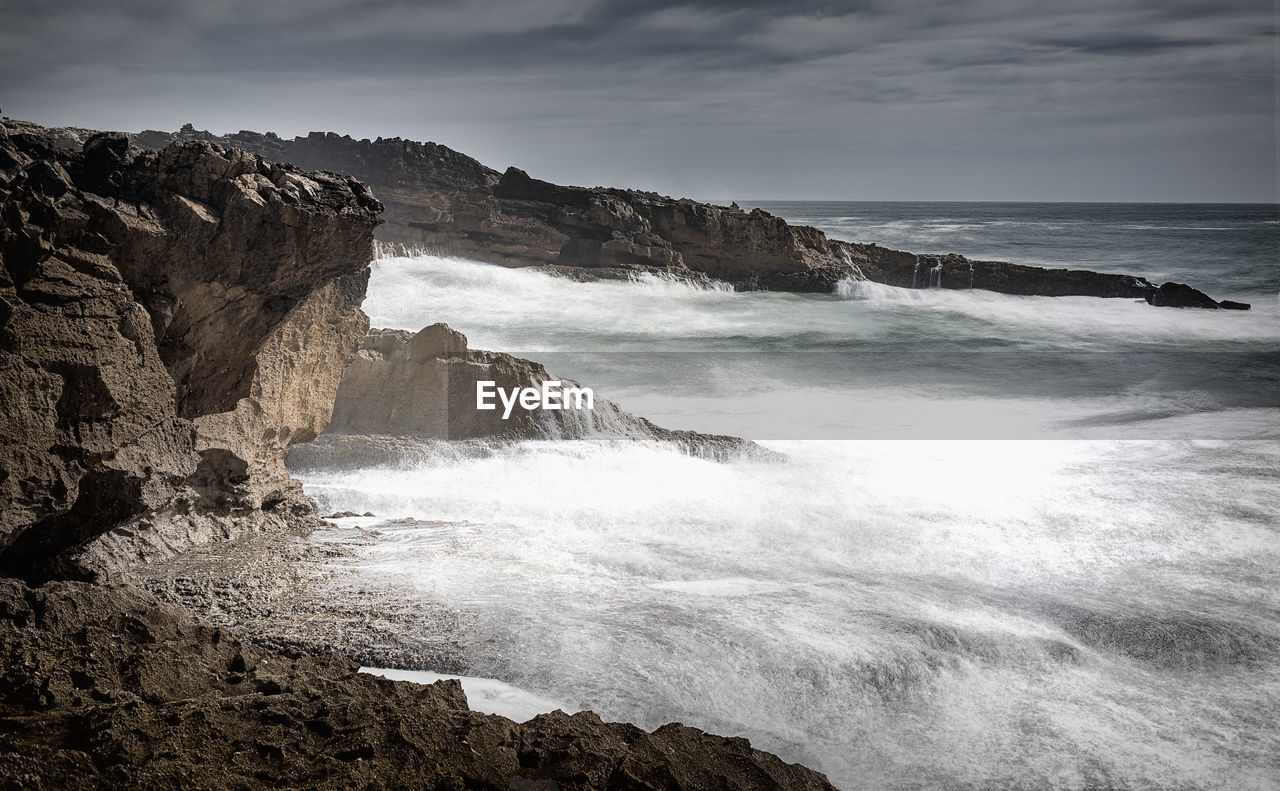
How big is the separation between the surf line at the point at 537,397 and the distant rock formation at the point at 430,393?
0.03 m

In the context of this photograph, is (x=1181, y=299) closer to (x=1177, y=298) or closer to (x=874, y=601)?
(x=1177, y=298)

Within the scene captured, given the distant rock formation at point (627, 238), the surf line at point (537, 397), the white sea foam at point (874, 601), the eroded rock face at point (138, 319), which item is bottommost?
the white sea foam at point (874, 601)

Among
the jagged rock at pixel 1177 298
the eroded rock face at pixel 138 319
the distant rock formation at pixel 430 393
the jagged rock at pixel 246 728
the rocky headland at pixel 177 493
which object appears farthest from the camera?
the jagged rock at pixel 1177 298

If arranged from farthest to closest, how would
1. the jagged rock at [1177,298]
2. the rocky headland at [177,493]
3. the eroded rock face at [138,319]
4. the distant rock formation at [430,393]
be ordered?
the jagged rock at [1177,298] → the distant rock formation at [430,393] → the eroded rock face at [138,319] → the rocky headland at [177,493]

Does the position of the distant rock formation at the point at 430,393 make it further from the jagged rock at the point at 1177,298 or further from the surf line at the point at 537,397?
the jagged rock at the point at 1177,298

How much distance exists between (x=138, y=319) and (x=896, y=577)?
335cm

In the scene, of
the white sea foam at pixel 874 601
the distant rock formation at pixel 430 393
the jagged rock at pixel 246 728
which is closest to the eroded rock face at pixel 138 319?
the jagged rock at pixel 246 728

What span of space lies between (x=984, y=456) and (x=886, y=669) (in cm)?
445

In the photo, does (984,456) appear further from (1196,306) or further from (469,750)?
(1196,306)

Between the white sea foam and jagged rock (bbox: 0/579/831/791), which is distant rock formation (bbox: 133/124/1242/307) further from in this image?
jagged rock (bbox: 0/579/831/791)

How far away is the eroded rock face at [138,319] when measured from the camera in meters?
2.84

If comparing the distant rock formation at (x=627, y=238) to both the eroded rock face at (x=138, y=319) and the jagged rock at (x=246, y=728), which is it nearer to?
the eroded rock face at (x=138, y=319)

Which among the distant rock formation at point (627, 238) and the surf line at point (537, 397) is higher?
the distant rock formation at point (627, 238)

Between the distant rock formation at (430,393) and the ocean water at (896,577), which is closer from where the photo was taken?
the ocean water at (896,577)
